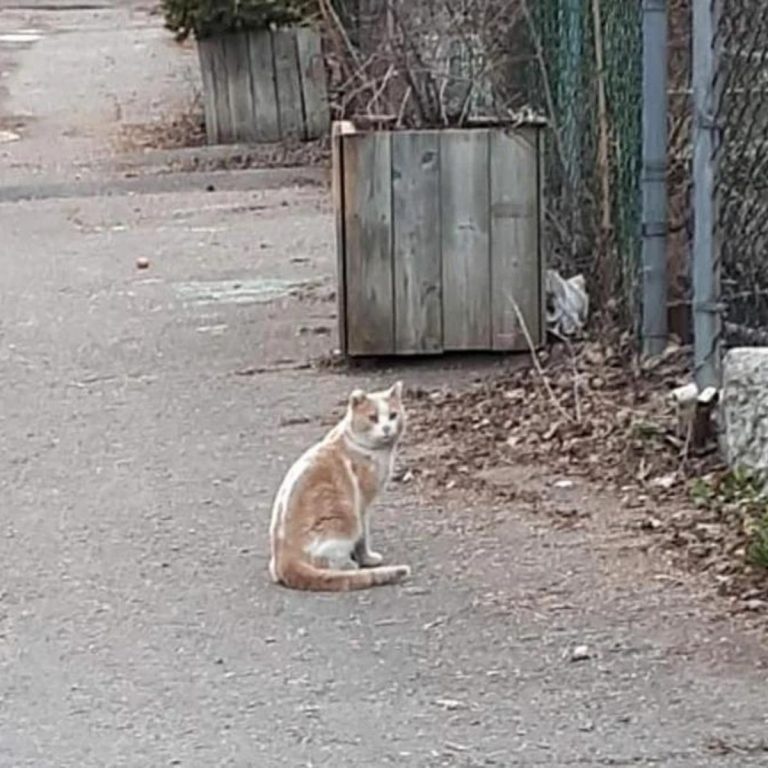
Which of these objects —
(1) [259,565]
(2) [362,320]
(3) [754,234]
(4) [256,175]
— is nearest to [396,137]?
(2) [362,320]

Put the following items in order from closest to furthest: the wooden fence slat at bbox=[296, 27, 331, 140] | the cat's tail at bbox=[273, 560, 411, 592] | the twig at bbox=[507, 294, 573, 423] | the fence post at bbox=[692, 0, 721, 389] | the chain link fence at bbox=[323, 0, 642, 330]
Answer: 1. the cat's tail at bbox=[273, 560, 411, 592]
2. the fence post at bbox=[692, 0, 721, 389]
3. the twig at bbox=[507, 294, 573, 423]
4. the chain link fence at bbox=[323, 0, 642, 330]
5. the wooden fence slat at bbox=[296, 27, 331, 140]

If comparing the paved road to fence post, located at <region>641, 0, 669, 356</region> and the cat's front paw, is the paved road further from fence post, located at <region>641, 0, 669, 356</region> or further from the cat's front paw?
fence post, located at <region>641, 0, 669, 356</region>

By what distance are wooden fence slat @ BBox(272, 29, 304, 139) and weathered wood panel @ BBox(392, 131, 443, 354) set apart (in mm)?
8724

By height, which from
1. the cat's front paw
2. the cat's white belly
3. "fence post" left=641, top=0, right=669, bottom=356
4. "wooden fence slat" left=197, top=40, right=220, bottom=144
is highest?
"fence post" left=641, top=0, right=669, bottom=356

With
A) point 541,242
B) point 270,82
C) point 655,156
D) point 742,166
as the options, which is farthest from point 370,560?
point 270,82

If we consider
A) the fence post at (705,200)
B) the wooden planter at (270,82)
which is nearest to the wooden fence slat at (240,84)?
the wooden planter at (270,82)

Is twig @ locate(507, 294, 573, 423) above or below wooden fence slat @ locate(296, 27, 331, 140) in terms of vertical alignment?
above

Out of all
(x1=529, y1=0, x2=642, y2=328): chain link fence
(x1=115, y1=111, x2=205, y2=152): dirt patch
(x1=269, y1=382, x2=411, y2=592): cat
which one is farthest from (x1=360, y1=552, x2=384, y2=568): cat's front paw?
(x1=115, y1=111, x2=205, y2=152): dirt patch

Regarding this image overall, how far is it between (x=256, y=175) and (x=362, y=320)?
288 inches

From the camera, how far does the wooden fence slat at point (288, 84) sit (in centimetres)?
1739

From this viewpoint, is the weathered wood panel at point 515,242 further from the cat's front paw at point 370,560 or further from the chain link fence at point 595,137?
the cat's front paw at point 370,560

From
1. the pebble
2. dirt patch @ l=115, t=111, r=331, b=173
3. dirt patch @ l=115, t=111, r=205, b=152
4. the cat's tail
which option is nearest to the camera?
the pebble

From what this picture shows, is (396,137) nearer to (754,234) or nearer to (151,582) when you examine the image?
(754,234)

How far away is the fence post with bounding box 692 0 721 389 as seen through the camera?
23.7ft
